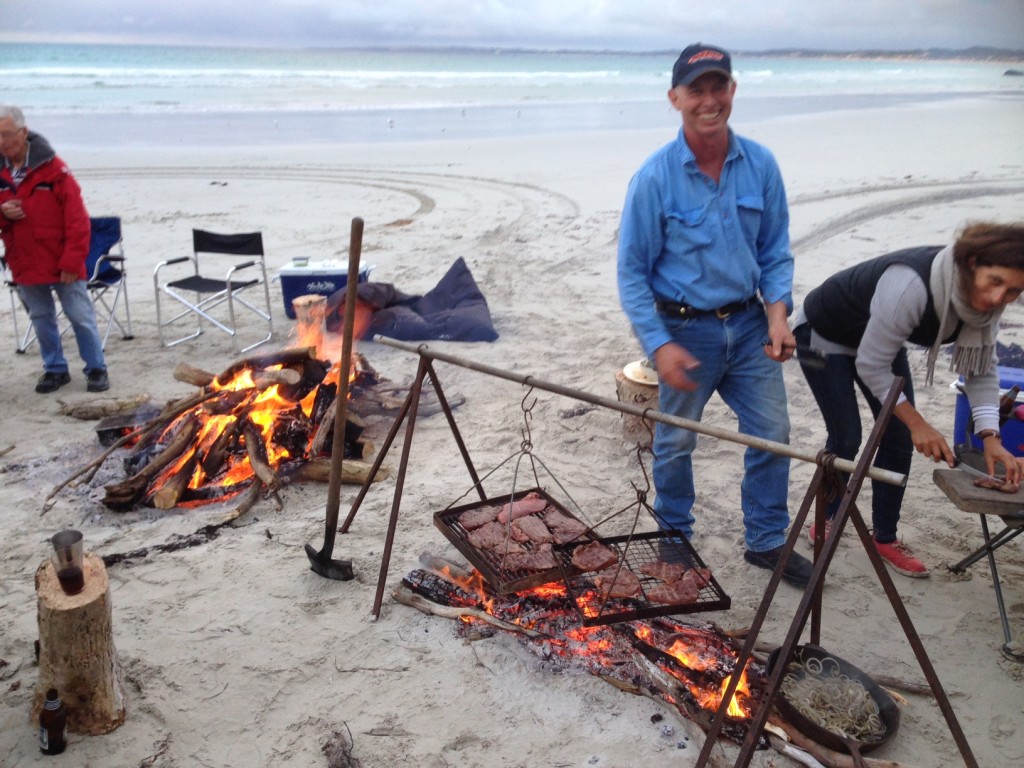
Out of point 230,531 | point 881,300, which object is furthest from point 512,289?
point 881,300

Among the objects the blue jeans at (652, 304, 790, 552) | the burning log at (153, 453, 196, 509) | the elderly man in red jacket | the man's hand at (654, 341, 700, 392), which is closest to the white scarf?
the blue jeans at (652, 304, 790, 552)

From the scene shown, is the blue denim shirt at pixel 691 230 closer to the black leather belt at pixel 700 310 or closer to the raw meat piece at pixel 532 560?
the black leather belt at pixel 700 310

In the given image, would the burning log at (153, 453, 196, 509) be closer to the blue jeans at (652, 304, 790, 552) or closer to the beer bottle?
the beer bottle

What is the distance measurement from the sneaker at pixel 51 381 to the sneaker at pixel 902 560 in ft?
19.7

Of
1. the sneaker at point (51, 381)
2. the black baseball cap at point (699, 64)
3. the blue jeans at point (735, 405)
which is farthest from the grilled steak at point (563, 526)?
the sneaker at point (51, 381)

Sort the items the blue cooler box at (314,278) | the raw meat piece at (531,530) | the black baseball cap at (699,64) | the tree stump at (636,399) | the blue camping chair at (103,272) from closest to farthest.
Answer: the black baseball cap at (699,64)
the raw meat piece at (531,530)
the tree stump at (636,399)
the blue camping chair at (103,272)
the blue cooler box at (314,278)

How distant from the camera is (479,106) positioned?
1261 inches

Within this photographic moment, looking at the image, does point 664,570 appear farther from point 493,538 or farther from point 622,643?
point 493,538

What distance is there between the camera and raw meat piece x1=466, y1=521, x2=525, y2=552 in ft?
11.7

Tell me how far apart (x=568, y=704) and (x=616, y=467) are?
2207mm

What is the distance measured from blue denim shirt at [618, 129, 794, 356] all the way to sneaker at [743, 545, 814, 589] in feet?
4.22

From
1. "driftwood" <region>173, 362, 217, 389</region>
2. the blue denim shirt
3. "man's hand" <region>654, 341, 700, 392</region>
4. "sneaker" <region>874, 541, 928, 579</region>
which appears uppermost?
the blue denim shirt

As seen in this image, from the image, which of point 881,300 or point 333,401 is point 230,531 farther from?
point 881,300

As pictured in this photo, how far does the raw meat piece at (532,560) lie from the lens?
11.2 feet
